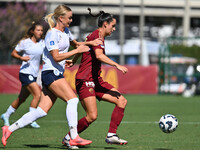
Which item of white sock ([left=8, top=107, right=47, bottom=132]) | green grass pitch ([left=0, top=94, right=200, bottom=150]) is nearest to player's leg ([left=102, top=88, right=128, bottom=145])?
green grass pitch ([left=0, top=94, right=200, bottom=150])

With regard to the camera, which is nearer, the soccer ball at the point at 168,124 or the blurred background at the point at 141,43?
the soccer ball at the point at 168,124

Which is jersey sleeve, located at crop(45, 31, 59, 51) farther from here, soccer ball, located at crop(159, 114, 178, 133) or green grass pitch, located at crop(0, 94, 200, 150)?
soccer ball, located at crop(159, 114, 178, 133)

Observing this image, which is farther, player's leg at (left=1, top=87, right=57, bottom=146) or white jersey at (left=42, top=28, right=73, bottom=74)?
player's leg at (left=1, top=87, right=57, bottom=146)

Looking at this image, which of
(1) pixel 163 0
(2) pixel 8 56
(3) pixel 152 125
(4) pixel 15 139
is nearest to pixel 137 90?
(2) pixel 8 56

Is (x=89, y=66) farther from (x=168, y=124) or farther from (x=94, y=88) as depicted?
(x=168, y=124)

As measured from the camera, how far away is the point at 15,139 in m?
8.69

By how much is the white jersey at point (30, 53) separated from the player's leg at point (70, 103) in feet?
11.3

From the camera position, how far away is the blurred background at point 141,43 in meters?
23.3

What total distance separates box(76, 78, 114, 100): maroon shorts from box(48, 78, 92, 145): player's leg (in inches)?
11.0

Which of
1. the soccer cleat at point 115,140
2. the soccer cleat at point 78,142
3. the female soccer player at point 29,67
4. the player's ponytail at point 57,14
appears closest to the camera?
the soccer cleat at point 78,142

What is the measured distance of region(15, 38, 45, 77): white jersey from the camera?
35.5 ft

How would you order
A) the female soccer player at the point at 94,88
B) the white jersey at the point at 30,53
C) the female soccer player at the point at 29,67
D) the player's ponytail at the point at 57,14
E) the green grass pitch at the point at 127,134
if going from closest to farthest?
the player's ponytail at the point at 57,14, the female soccer player at the point at 94,88, the green grass pitch at the point at 127,134, the female soccer player at the point at 29,67, the white jersey at the point at 30,53

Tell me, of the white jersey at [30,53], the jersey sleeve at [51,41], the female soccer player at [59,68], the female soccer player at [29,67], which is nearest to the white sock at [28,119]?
the female soccer player at [59,68]

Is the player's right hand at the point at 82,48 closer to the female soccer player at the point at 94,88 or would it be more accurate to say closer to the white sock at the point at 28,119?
the female soccer player at the point at 94,88
